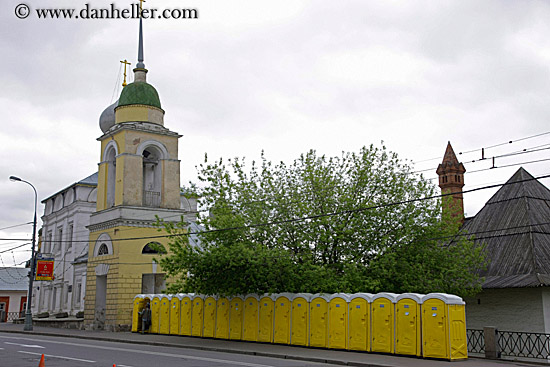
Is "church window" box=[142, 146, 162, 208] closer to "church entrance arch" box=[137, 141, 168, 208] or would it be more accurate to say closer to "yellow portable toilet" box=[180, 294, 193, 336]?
"church entrance arch" box=[137, 141, 168, 208]

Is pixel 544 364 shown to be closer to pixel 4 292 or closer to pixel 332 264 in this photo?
pixel 332 264

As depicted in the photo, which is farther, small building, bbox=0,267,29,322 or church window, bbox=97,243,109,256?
small building, bbox=0,267,29,322

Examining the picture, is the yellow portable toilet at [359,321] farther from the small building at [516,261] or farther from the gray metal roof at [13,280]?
the gray metal roof at [13,280]

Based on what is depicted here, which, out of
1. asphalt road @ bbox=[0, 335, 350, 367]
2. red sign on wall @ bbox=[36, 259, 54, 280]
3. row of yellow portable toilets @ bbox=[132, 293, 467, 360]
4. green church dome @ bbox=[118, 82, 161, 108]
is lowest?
asphalt road @ bbox=[0, 335, 350, 367]

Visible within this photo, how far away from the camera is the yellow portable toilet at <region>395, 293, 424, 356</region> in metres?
18.4

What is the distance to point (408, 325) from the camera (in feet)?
61.1

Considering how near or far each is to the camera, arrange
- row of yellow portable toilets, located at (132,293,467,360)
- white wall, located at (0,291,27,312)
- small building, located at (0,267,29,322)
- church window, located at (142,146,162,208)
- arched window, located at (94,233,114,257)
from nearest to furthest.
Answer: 1. row of yellow portable toilets, located at (132,293,467,360)
2. arched window, located at (94,233,114,257)
3. church window, located at (142,146,162,208)
4. small building, located at (0,267,29,322)
5. white wall, located at (0,291,27,312)

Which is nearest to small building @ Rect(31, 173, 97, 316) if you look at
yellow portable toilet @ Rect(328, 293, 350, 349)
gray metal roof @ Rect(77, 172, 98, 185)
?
gray metal roof @ Rect(77, 172, 98, 185)

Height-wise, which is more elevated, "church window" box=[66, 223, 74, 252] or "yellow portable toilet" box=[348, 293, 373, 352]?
"church window" box=[66, 223, 74, 252]

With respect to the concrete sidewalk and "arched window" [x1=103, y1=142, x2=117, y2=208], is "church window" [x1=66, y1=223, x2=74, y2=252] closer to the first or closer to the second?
"arched window" [x1=103, y1=142, x2=117, y2=208]

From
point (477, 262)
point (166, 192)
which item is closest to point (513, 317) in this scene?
point (477, 262)

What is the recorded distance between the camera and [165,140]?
34969 mm

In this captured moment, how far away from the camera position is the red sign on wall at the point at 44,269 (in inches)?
1444

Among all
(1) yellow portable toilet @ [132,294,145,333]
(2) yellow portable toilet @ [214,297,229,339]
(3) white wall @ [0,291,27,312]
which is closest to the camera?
(2) yellow portable toilet @ [214,297,229,339]
